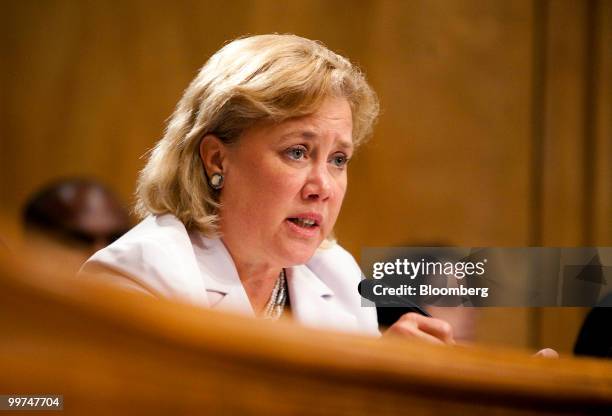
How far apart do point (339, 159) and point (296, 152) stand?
0.09m

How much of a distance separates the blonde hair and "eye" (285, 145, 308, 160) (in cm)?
5

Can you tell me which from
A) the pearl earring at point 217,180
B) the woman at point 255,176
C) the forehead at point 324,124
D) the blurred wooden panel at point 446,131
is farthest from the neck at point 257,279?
the blurred wooden panel at point 446,131

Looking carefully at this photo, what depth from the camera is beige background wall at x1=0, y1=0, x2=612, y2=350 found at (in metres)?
2.64

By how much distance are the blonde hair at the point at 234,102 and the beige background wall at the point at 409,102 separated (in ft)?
4.12

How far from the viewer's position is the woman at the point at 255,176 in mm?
1234

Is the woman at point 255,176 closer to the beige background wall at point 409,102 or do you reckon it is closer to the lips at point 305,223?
the lips at point 305,223

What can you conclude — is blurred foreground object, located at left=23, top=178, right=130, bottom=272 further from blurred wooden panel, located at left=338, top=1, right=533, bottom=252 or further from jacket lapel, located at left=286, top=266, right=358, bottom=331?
jacket lapel, located at left=286, top=266, right=358, bottom=331

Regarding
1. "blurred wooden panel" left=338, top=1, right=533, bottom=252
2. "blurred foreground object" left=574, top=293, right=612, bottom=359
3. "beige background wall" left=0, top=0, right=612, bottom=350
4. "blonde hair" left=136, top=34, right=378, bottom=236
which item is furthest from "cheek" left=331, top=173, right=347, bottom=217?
"blurred wooden panel" left=338, top=1, right=533, bottom=252

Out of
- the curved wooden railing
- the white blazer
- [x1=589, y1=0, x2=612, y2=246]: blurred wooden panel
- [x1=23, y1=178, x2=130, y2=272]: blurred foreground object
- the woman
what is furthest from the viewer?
[x1=589, y1=0, x2=612, y2=246]: blurred wooden panel

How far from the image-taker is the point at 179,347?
366mm

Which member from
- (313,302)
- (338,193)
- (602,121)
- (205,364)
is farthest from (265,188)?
(602,121)

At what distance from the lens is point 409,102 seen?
280cm

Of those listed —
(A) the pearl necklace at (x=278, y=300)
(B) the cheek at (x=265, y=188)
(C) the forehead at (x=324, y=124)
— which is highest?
(C) the forehead at (x=324, y=124)

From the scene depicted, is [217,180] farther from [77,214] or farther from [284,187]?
[77,214]
